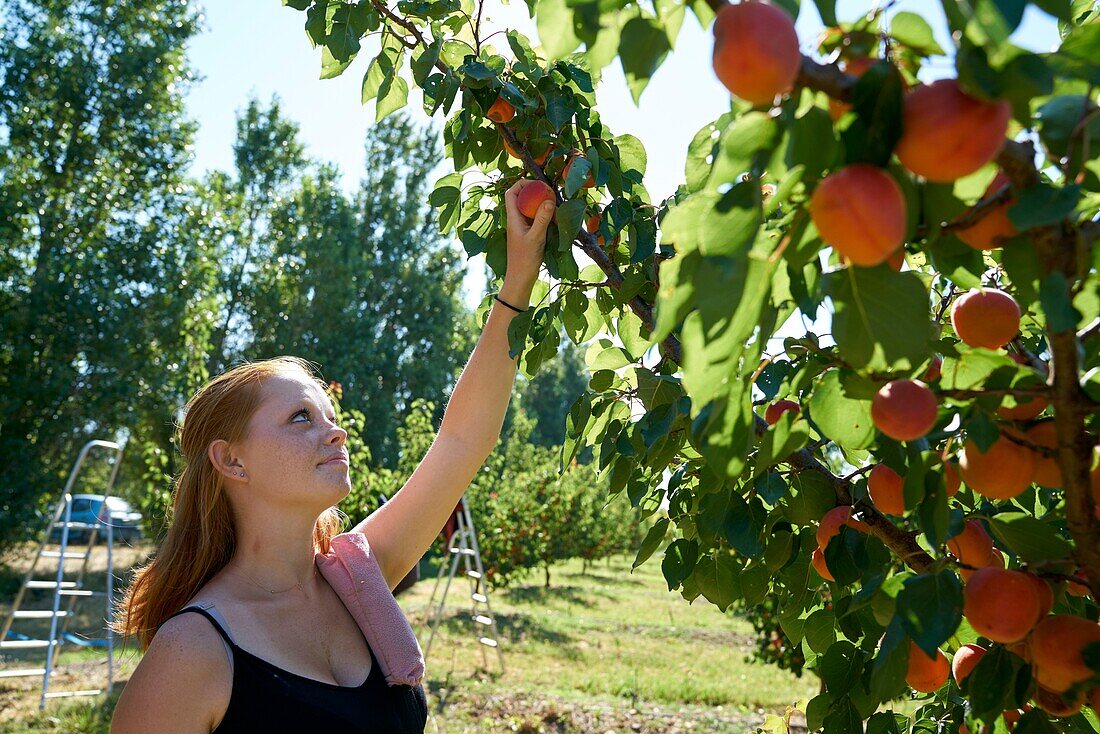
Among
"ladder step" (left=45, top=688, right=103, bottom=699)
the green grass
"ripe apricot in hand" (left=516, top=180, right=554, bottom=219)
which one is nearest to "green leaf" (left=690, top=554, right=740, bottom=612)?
"ripe apricot in hand" (left=516, top=180, right=554, bottom=219)

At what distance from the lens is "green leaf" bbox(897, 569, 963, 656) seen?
762 mm

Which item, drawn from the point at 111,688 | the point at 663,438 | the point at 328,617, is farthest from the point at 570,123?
the point at 111,688

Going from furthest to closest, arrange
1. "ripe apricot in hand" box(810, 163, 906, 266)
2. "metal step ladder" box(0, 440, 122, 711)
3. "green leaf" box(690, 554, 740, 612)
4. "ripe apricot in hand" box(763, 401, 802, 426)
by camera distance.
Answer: "metal step ladder" box(0, 440, 122, 711)
"green leaf" box(690, 554, 740, 612)
"ripe apricot in hand" box(763, 401, 802, 426)
"ripe apricot in hand" box(810, 163, 906, 266)

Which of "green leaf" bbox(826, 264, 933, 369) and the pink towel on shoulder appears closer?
"green leaf" bbox(826, 264, 933, 369)

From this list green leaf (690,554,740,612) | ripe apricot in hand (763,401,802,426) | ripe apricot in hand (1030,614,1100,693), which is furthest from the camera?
green leaf (690,554,740,612)

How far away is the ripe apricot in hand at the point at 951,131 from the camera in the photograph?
595 mm

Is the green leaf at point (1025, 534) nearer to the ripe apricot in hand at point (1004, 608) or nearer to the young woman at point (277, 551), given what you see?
the ripe apricot in hand at point (1004, 608)

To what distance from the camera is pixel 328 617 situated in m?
2.00

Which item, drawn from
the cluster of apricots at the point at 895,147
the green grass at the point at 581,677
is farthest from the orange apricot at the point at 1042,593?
the green grass at the point at 581,677

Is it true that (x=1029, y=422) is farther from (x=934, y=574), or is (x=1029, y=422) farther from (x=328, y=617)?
(x=328, y=617)

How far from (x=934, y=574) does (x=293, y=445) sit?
1507 mm

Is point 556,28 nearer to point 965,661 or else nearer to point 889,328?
point 889,328

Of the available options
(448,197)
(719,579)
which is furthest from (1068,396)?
(448,197)

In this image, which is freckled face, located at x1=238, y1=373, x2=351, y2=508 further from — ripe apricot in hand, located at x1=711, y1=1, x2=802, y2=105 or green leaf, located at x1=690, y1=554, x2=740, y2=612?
ripe apricot in hand, located at x1=711, y1=1, x2=802, y2=105
